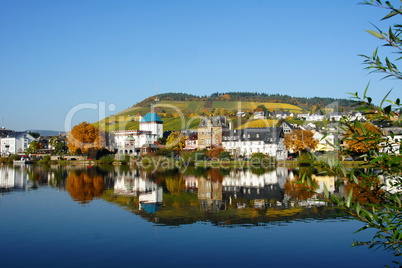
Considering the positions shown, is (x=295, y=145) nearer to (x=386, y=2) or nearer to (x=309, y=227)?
(x=309, y=227)

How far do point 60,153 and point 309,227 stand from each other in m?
94.5

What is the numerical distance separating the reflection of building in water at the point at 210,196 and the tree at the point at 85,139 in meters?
60.2

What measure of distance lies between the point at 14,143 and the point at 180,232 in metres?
135

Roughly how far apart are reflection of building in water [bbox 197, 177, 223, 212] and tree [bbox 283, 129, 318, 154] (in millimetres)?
42222

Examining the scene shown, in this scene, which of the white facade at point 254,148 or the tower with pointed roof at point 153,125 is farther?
the tower with pointed roof at point 153,125

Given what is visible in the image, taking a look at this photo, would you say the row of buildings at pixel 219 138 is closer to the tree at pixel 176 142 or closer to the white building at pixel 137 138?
the white building at pixel 137 138

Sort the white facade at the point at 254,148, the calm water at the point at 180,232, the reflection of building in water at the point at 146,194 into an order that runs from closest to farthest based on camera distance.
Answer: the calm water at the point at 180,232 < the reflection of building in water at the point at 146,194 < the white facade at the point at 254,148

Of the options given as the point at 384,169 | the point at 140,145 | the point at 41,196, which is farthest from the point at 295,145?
the point at 384,169

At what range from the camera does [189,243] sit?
54.1ft

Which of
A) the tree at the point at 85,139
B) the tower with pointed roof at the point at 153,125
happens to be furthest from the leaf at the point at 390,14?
the tower with pointed roof at the point at 153,125

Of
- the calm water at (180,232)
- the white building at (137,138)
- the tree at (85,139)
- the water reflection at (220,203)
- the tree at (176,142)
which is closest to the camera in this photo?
the calm water at (180,232)

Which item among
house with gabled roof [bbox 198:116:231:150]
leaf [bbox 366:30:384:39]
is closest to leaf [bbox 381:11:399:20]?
leaf [bbox 366:30:384:39]

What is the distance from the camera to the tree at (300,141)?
76.7m

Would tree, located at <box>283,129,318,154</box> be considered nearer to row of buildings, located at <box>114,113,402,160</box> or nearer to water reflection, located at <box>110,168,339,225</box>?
row of buildings, located at <box>114,113,402,160</box>
